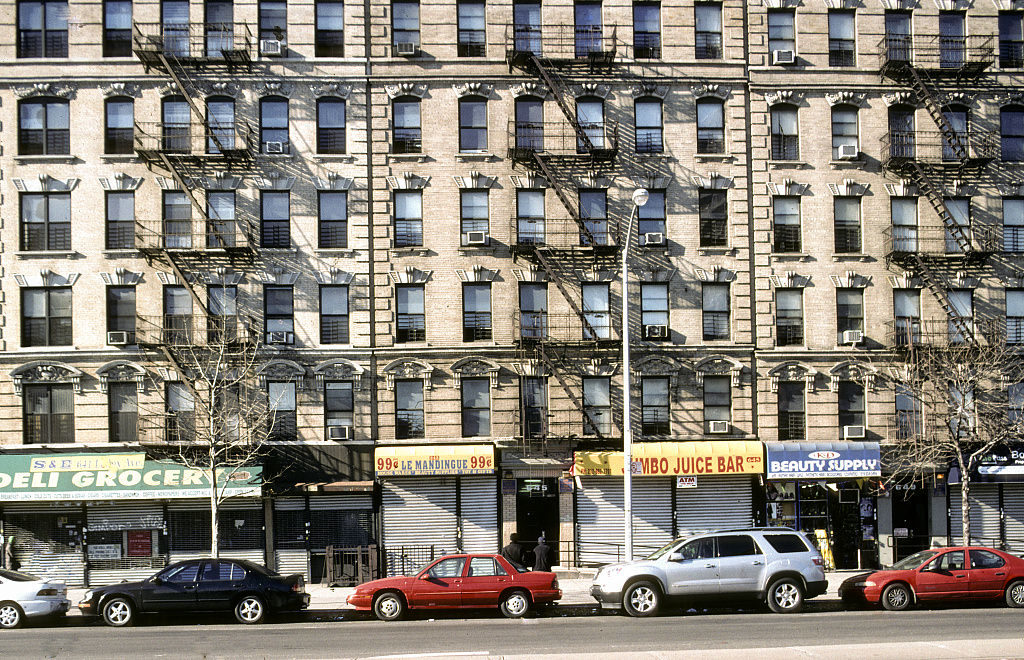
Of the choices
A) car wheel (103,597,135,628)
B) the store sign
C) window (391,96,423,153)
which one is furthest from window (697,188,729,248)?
car wheel (103,597,135,628)

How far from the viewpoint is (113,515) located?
2912cm

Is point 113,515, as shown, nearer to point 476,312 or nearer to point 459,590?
point 476,312

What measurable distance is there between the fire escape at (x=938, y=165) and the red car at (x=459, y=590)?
16.6 meters

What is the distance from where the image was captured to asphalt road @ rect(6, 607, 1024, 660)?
15.8 metres

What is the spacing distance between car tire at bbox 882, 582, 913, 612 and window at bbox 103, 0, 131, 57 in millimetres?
26941

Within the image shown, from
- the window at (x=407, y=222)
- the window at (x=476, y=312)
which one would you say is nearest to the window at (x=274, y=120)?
the window at (x=407, y=222)

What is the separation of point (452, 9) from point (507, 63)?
2.54 m

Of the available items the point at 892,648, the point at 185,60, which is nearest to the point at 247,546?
the point at 185,60

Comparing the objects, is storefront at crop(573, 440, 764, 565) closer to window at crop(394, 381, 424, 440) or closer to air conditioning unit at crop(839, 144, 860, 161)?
window at crop(394, 381, 424, 440)

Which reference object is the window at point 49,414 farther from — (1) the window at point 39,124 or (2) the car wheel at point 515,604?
(2) the car wheel at point 515,604

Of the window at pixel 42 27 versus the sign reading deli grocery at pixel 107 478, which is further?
the window at pixel 42 27

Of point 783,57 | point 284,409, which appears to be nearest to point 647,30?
point 783,57

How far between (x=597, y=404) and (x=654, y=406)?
1864 mm

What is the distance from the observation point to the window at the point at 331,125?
3047cm
